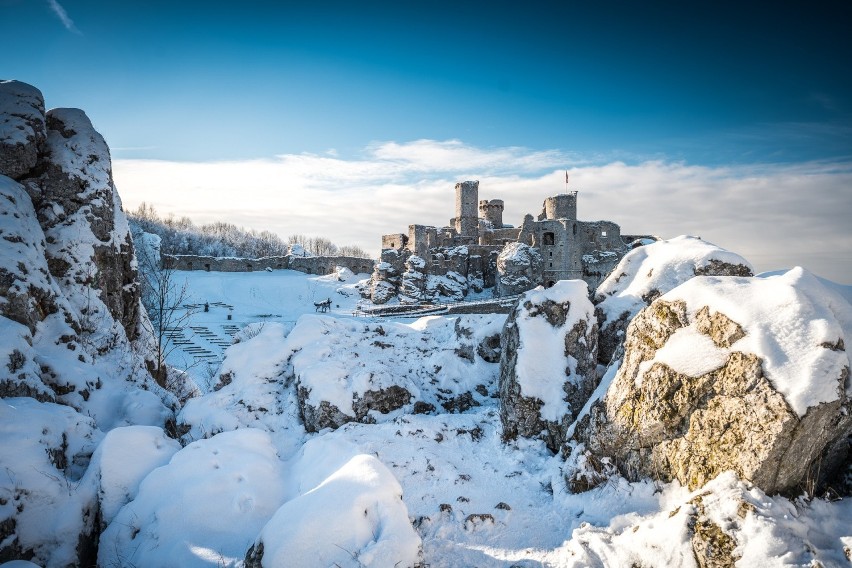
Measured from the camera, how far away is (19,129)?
1105 centimetres

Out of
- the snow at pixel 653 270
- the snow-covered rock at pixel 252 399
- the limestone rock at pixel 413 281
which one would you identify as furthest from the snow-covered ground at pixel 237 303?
the snow at pixel 653 270

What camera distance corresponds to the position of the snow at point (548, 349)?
350 inches

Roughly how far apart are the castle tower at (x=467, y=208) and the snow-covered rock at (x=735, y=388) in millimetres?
38793

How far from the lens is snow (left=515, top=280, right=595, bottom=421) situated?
350 inches

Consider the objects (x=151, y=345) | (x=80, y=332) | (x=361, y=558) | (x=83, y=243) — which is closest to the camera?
(x=361, y=558)

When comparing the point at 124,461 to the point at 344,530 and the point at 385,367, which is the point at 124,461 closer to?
the point at 344,530

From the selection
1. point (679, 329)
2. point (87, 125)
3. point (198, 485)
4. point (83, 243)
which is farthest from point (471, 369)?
point (87, 125)

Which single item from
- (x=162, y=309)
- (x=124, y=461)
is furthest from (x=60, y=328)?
(x=162, y=309)

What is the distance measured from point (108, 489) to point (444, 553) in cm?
527

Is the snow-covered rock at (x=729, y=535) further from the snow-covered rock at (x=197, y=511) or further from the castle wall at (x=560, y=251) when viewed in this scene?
the castle wall at (x=560, y=251)

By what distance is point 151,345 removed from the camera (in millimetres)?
13797

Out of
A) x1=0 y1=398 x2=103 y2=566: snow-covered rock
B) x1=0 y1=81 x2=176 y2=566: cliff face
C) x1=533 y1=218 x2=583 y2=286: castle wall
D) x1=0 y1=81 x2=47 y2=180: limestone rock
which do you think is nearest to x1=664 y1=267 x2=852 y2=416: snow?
x1=0 y1=398 x2=103 y2=566: snow-covered rock

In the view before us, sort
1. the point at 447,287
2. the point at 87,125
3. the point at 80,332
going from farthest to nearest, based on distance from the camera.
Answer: the point at 447,287 → the point at 87,125 → the point at 80,332

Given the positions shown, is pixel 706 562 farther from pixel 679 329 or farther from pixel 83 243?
pixel 83 243
